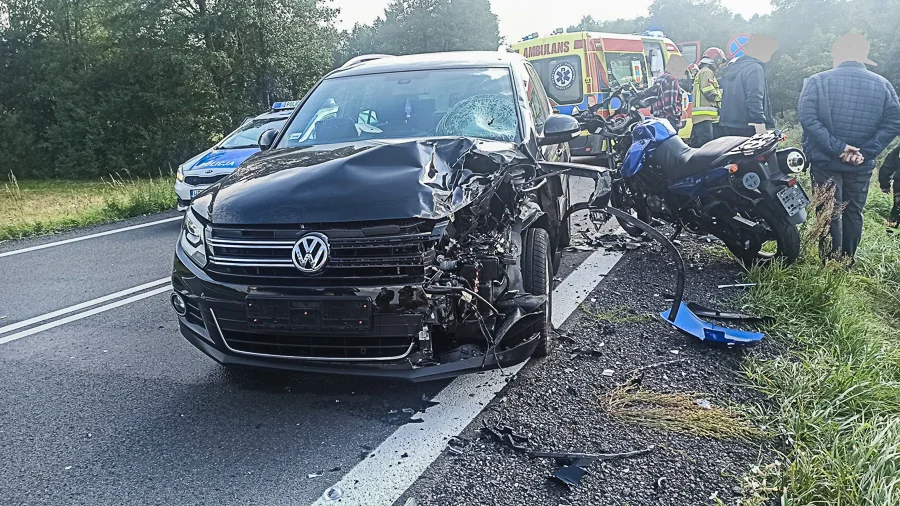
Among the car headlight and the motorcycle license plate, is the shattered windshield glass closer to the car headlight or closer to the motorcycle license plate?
the car headlight

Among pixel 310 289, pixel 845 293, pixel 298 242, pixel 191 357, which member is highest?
pixel 298 242

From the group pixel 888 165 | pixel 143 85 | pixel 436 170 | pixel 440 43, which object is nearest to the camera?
pixel 436 170

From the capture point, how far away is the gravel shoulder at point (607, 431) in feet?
8.63

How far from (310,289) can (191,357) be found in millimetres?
1698

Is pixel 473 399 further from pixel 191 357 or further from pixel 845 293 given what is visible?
pixel 845 293

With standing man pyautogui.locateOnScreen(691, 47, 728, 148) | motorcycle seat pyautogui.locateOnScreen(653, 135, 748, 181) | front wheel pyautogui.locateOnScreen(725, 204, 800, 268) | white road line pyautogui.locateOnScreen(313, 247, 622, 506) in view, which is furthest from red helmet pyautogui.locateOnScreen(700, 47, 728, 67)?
white road line pyautogui.locateOnScreen(313, 247, 622, 506)

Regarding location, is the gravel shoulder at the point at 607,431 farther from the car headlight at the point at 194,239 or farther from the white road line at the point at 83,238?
the white road line at the point at 83,238

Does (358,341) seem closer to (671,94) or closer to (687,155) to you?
(687,155)

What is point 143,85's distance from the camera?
1000 inches

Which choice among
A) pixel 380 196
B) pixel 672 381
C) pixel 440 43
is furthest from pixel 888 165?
pixel 440 43

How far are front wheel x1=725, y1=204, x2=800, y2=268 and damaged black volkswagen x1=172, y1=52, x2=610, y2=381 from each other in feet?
7.97

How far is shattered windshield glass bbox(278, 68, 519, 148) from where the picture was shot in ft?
14.4

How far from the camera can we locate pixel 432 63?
5.05 metres

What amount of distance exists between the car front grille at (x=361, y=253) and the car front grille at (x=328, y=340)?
0.21 metres
